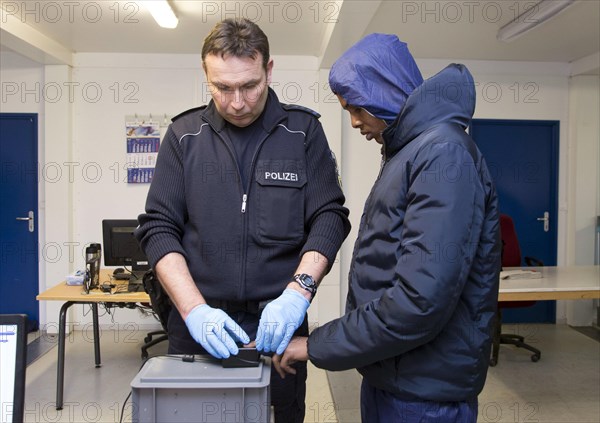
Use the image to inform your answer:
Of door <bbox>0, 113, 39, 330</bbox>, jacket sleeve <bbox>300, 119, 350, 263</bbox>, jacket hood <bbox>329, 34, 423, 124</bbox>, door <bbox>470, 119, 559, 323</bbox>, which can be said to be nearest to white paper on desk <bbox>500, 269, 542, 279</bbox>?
door <bbox>470, 119, 559, 323</bbox>

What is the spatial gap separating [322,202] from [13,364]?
822 mm

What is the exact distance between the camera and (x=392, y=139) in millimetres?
1132

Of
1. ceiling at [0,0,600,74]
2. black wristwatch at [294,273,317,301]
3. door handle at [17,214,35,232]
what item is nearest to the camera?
black wristwatch at [294,273,317,301]

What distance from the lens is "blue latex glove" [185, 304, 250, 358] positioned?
3.51 ft

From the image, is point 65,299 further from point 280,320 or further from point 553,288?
point 553,288

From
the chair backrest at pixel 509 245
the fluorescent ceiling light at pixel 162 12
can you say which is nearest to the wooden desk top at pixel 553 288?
the chair backrest at pixel 509 245

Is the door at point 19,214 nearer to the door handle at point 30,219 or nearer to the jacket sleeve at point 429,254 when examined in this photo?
the door handle at point 30,219

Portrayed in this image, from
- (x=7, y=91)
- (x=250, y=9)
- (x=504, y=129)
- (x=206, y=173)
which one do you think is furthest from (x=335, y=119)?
(x=206, y=173)

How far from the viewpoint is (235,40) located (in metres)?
1.21

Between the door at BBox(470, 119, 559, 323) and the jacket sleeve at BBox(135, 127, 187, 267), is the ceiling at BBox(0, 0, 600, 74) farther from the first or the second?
the jacket sleeve at BBox(135, 127, 187, 267)

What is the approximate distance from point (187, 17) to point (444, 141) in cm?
318

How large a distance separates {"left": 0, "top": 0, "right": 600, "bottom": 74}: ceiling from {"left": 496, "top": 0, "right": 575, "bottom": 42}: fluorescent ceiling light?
0.20 ft

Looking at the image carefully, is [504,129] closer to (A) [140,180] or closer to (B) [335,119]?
(B) [335,119]

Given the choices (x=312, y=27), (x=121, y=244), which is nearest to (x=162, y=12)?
(x=312, y=27)
